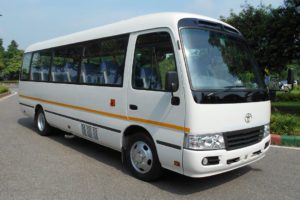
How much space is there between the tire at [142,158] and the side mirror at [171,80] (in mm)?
1103

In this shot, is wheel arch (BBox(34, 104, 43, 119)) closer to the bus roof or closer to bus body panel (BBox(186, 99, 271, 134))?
the bus roof

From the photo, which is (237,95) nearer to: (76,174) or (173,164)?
(173,164)

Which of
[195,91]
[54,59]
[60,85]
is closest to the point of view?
[195,91]

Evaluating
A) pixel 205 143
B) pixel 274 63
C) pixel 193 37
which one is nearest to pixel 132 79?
pixel 193 37

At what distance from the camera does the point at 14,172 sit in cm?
591

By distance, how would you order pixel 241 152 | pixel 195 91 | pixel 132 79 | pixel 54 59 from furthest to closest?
pixel 54 59 < pixel 132 79 < pixel 241 152 < pixel 195 91

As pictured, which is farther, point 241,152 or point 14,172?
point 14,172

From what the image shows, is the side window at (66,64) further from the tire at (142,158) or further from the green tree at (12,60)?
the green tree at (12,60)

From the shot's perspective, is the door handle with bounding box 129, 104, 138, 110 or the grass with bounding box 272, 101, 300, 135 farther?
the grass with bounding box 272, 101, 300, 135

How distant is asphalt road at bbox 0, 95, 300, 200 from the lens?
A: 4.92 meters

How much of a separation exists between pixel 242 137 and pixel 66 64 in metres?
4.72

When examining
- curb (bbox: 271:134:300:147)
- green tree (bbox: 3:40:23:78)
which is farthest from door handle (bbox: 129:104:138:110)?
green tree (bbox: 3:40:23:78)

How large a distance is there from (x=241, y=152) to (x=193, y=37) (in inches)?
71.8

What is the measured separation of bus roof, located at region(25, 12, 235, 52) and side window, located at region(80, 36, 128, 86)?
0.50ft
